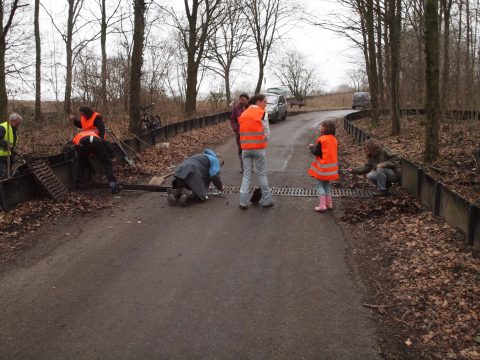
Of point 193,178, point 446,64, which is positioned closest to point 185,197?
point 193,178

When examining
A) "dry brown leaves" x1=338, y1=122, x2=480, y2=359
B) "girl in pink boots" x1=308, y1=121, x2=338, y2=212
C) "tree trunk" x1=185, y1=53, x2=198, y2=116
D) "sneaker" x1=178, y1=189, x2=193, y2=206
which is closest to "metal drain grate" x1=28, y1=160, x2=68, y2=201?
"sneaker" x1=178, y1=189, x2=193, y2=206

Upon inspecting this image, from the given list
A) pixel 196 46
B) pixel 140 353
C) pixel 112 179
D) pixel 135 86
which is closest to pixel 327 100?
pixel 196 46

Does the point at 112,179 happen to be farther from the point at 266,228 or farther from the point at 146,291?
the point at 146,291

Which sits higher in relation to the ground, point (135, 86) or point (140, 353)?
point (135, 86)

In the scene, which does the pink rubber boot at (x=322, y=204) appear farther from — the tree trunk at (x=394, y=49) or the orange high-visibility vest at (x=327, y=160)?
the tree trunk at (x=394, y=49)

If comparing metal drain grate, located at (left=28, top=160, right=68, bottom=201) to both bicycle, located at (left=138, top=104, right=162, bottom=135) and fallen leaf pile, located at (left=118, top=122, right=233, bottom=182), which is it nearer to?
fallen leaf pile, located at (left=118, top=122, right=233, bottom=182)

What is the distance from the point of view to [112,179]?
375 inches

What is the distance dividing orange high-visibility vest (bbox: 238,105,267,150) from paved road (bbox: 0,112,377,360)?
136 centimetres

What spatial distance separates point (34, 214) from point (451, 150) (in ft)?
30.6

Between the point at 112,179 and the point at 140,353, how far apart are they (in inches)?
240

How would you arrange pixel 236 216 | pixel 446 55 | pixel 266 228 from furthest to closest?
pixel 446 55
pixel 236 216
pixel 266 228

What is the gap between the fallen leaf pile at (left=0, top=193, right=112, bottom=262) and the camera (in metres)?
6.51

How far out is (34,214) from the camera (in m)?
7.73

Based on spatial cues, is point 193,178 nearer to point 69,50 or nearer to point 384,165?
point 384,165
